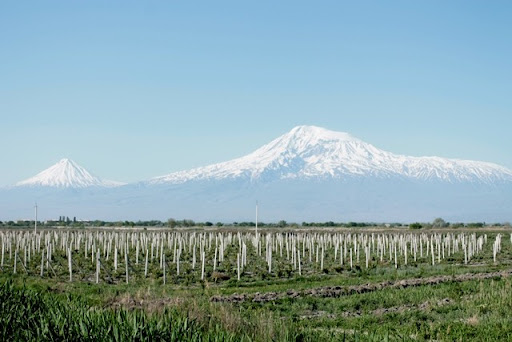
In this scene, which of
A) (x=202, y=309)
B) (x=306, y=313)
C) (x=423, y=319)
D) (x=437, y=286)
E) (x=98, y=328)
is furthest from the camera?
(x=437, y=286)

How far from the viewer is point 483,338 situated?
12641mm

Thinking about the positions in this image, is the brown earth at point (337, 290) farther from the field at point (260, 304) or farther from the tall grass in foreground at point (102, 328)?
the tall grass in foreground at point (102, 328)

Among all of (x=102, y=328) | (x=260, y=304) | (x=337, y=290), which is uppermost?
(x=102, y=328)

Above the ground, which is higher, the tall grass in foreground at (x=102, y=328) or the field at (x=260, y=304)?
the tall grass in foreground at (x=102, y=328)

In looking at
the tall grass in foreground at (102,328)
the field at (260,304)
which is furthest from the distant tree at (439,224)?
the tall grass in foreground at (102,328)

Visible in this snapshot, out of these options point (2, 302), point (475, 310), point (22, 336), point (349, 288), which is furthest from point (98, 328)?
point (349, 288)

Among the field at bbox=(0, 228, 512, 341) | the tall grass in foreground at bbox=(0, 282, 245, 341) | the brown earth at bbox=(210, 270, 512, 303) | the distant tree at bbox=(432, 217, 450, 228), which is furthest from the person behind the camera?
the distant tree at bbox=(432, 217, 450, 228)

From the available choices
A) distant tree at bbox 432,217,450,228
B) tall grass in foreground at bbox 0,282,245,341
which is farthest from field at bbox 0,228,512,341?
distant tree at bbox 432,217,450,228

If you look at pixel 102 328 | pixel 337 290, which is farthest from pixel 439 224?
pixel 102 328

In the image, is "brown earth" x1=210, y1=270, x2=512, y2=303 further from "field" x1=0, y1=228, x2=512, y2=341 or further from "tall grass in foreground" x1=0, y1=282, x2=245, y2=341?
"tall grass in foreground" x1=0, y1=282, x2=245, y2=341

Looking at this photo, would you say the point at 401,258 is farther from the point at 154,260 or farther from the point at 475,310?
the point at 475,310

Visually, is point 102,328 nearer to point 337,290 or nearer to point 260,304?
point 260,304

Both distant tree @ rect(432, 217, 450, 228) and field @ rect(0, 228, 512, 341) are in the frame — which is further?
distant tree @ rect(432, 217, 450, 228)

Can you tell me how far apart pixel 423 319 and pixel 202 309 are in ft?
20.0
